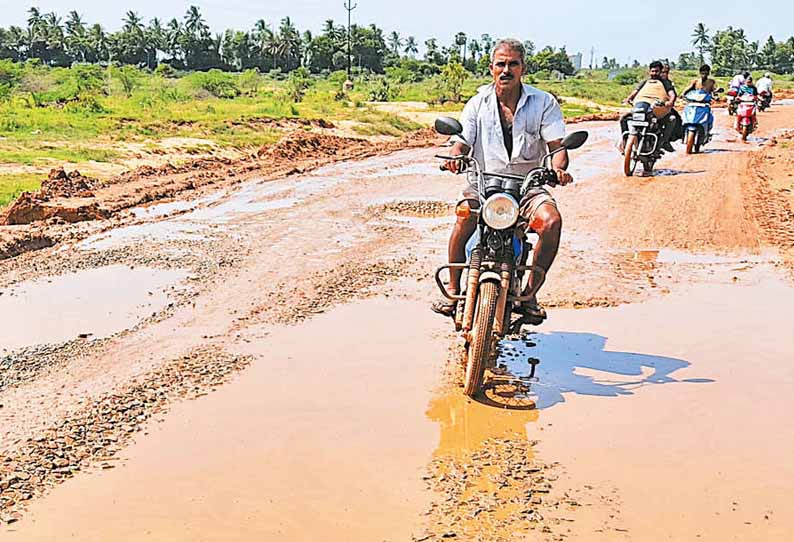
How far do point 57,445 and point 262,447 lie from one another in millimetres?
916

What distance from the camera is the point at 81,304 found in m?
6.42

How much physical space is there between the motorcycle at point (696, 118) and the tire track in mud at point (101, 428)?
12.4 meters

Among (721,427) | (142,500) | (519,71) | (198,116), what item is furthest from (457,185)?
(198,116)

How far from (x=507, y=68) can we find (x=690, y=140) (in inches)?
475

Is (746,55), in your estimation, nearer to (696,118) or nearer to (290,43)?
(290,43)

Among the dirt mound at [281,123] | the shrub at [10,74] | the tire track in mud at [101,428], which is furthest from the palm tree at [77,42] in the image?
the tire track in mud at [101,428]

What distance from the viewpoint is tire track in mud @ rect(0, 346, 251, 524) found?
3604 millimetres

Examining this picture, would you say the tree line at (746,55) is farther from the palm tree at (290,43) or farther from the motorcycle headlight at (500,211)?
the motorcycle headlight at (500,211)

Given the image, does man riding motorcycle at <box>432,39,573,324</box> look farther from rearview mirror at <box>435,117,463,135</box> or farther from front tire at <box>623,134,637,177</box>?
front tire at <box>623,134,637,177</box>

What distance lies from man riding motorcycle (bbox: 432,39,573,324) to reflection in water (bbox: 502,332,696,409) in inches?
15.1

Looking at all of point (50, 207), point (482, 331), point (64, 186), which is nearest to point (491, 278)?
point (482, 331)

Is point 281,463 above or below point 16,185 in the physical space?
below

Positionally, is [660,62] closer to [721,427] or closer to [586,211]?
[586,211]

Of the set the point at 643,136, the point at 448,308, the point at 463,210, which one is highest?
the point at 463,210
